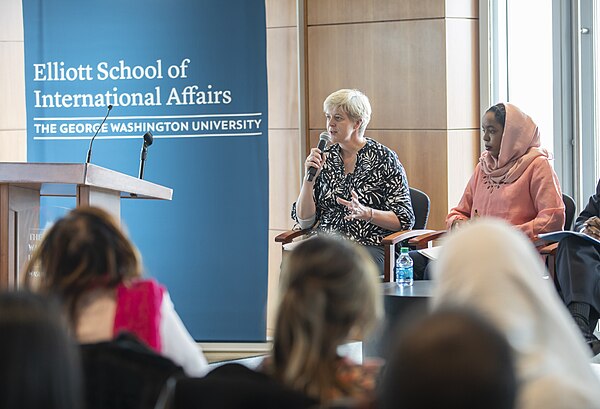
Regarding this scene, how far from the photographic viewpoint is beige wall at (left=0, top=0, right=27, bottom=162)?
637 centimetres

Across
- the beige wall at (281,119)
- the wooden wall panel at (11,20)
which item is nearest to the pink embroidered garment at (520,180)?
the beige wall at (281,119)

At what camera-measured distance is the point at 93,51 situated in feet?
20.6

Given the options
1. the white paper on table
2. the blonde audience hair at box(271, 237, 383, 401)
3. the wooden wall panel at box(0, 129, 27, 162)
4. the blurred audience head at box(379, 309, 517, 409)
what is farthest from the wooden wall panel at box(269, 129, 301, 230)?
the blurred audience head at box(379, 309, 517, 409)

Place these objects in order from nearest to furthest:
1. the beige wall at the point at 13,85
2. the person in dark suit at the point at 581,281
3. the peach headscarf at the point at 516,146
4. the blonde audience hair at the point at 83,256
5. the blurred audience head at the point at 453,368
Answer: the blurred audience head at the point at 453,368 < the blonde audience hair at the point at 83,256 < the person in dark suit at the point at 581,281 < the peach headscarf at the point at 516,146 < the beige wall at the point at 13,85

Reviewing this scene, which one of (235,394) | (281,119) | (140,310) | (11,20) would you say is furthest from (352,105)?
(235,394)

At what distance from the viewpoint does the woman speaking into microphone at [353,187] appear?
5266 millimetres

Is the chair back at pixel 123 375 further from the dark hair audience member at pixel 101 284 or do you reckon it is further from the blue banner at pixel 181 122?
the blue banner at pixel 181 122

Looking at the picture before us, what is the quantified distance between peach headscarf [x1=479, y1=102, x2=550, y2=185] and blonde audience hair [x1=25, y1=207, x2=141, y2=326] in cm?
359

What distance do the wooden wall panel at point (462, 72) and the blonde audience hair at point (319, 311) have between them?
184 inches

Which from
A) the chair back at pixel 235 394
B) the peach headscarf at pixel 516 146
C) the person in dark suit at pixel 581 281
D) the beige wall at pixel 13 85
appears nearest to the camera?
the chair back at pixel 235 394

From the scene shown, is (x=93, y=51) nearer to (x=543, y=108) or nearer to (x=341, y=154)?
(x=341, y=154)

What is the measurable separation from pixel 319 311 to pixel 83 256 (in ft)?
1.84

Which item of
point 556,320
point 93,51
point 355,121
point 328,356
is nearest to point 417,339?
point 328,356

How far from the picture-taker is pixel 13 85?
252 inches
